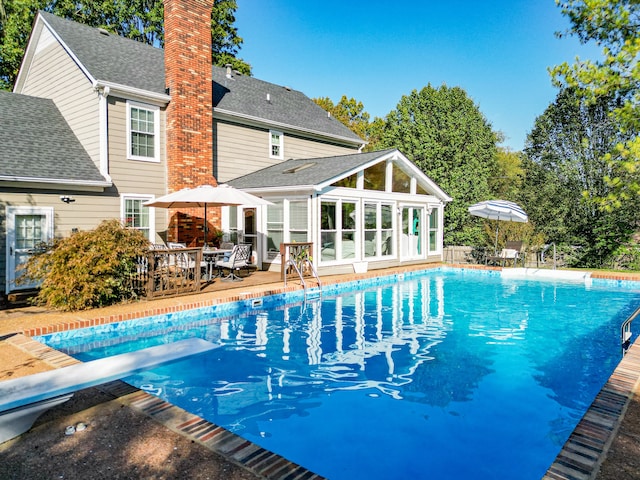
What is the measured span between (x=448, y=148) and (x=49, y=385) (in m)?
21.0

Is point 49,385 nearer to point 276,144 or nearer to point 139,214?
point 139,214

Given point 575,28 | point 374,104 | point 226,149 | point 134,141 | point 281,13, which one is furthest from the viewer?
point 374,104

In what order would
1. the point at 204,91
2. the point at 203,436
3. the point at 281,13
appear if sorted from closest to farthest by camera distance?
the point at 203,436
the point at 204,91
the point at 281,13

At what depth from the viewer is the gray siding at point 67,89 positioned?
1295 cm

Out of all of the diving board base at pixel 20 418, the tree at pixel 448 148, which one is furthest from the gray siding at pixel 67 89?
the tree at pixel 448 148

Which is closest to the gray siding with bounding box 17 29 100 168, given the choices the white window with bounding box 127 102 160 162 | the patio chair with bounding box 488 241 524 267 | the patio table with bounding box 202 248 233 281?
the white window with bounding box 127 102 160 162

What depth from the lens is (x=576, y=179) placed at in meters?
18.1

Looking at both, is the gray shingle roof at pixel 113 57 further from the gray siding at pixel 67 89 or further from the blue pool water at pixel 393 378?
the blue pool water at pixel 393 378

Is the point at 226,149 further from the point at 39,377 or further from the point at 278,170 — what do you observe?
the point at 39,377

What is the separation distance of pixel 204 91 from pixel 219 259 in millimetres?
5789

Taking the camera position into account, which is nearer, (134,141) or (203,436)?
(203,436)

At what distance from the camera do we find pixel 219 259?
13289mm

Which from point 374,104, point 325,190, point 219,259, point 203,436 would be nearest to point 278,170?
point 325,190

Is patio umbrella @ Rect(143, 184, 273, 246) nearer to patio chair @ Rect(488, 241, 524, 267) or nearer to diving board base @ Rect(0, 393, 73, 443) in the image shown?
diving board base @ Rect(0, 393, 73, 443)
